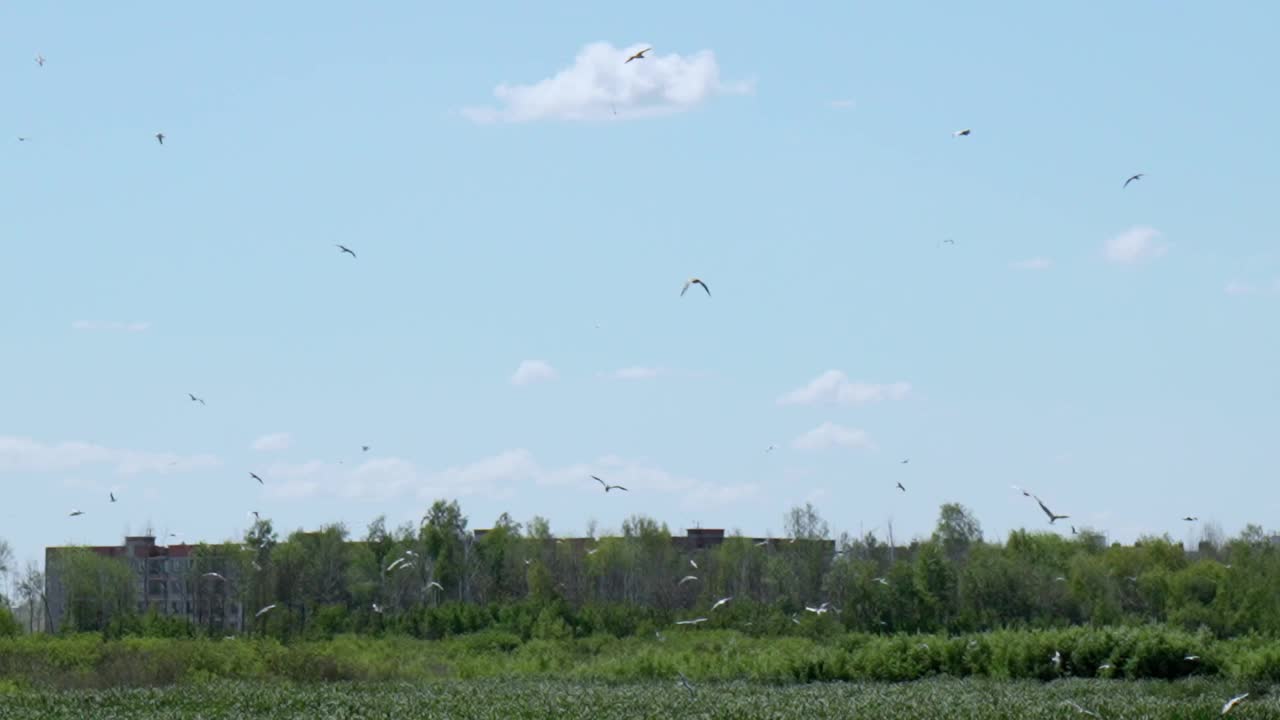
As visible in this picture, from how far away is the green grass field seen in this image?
37188 millimetres

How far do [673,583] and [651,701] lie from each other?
53359 millimetres

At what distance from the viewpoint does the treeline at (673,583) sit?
77.7 m

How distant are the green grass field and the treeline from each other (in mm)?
23394

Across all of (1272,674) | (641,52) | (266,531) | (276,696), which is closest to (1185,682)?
(1272,674)

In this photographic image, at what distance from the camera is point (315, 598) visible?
89812mm

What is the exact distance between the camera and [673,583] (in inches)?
3740

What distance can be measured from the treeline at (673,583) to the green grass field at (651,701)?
23.4 metres

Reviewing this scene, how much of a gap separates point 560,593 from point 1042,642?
140 feet

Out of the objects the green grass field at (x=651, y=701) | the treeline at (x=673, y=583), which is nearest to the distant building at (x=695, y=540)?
the treeline at (x=673, y=583)

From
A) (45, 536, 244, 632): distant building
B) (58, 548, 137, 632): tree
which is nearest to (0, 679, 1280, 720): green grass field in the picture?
(58, 548, 137, 632): tree

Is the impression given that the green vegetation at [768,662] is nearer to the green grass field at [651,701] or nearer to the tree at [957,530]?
the green grass field at [651,701]

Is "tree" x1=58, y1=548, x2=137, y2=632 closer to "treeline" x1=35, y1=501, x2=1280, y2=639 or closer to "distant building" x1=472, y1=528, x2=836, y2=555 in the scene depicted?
"treeline" x1=35, y1=501, x2=1280, y2=639

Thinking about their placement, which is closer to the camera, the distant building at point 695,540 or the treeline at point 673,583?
the treeline at point 673,583

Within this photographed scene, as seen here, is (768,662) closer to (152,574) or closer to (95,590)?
(95,590)
